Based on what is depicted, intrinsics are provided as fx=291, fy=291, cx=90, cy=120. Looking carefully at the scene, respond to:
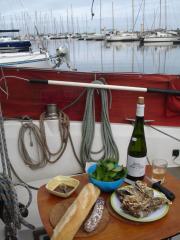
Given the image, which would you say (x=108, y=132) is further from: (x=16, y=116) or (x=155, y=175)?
(x=155, y=175)

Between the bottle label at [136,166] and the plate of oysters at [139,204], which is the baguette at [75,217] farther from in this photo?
the bottle label at [136,166]

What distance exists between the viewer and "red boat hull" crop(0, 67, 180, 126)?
2.75 metres

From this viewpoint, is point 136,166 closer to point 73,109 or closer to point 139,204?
point 139,204

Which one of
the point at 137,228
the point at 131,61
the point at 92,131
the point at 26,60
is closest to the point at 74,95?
the point at 92,131

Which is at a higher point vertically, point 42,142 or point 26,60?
point 26,60

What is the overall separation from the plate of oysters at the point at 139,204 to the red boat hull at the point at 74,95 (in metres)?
1.52

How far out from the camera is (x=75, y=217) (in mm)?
1200

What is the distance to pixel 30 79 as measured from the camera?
2725 mm

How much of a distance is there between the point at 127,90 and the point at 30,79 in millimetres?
911

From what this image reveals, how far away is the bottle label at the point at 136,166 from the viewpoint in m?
1.57

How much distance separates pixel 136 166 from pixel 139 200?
0.27 meters

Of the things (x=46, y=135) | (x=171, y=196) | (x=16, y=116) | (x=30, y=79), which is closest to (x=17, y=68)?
(x=30, y=79)

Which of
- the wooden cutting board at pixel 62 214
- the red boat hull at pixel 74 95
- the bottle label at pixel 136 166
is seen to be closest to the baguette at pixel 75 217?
the wooden cutting board at pixel 62 214

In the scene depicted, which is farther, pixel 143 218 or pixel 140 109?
pixel 140 109
